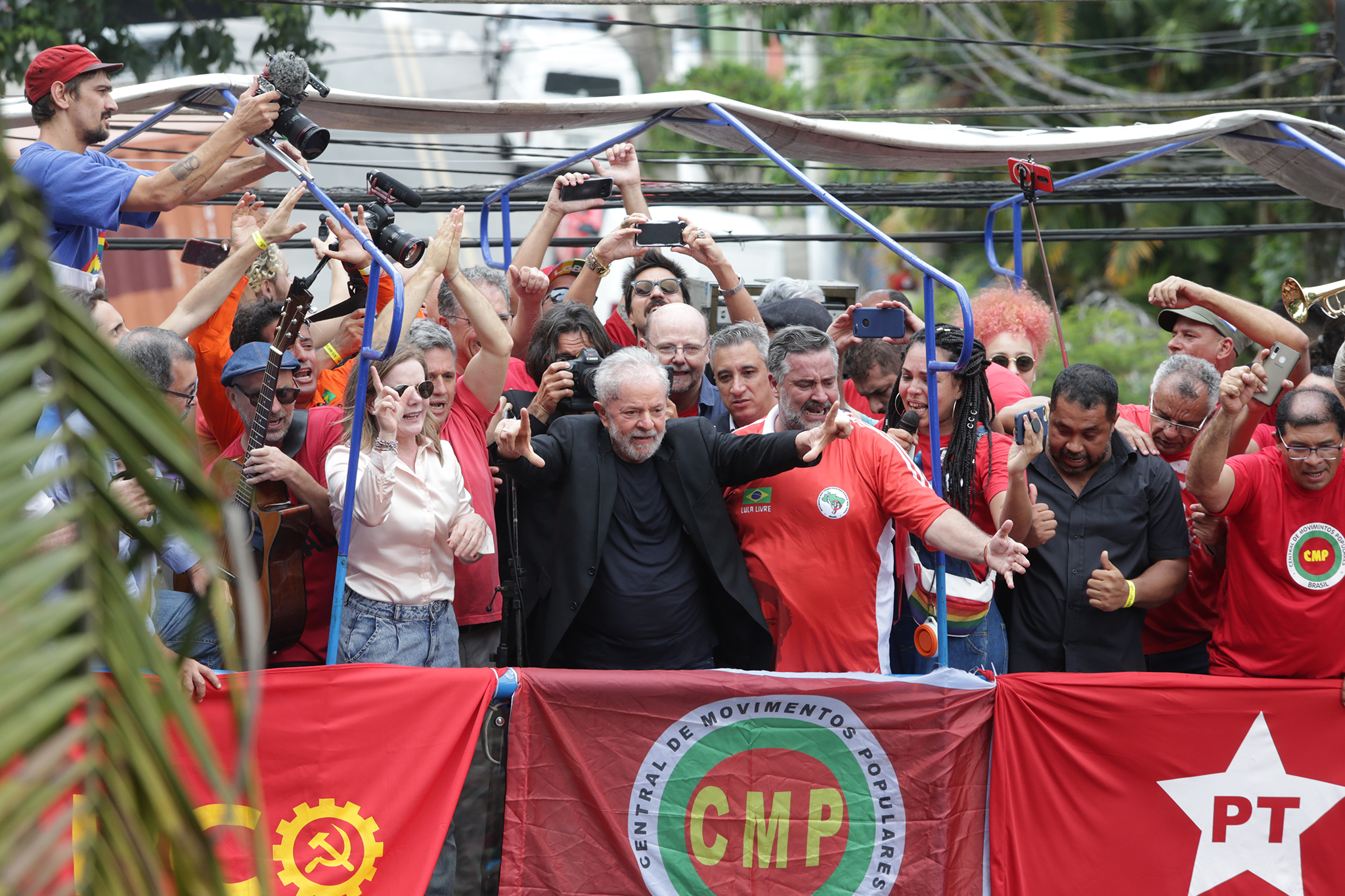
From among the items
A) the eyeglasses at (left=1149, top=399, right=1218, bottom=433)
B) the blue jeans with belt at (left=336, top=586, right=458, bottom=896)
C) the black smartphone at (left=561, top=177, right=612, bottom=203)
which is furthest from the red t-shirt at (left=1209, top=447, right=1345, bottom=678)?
the black smartphone at (left=561, top=177, right=612, bottom=203)

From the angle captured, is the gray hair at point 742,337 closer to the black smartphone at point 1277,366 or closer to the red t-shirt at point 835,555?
the red t-shirt at point 835,555

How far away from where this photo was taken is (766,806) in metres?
4.42

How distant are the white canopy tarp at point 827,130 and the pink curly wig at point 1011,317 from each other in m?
0.73

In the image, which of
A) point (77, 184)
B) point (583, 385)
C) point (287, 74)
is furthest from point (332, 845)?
point (287, 74)

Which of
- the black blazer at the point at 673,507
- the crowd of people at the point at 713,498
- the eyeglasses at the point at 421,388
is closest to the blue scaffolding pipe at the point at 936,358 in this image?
the crowd of people at the point at 713,498

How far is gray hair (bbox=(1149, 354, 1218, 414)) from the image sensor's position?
533 centimetres

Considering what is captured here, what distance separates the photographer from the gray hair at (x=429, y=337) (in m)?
4.89

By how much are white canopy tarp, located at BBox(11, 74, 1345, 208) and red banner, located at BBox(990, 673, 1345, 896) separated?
2.88m

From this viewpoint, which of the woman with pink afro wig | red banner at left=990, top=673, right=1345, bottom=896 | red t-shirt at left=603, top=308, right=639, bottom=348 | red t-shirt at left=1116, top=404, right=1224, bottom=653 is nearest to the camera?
red banner at left=990, top=673, right=1345, bottom=896

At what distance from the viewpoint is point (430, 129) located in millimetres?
6203

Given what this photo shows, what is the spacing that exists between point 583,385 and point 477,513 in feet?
2.54

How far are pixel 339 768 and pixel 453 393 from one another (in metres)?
1.50

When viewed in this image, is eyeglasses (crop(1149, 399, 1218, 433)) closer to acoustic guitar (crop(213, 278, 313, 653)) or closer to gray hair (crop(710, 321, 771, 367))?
gray hair (crop(710, 321, 771, 367))

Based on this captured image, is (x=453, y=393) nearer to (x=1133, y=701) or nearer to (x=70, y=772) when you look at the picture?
(x=1133, y=701)
